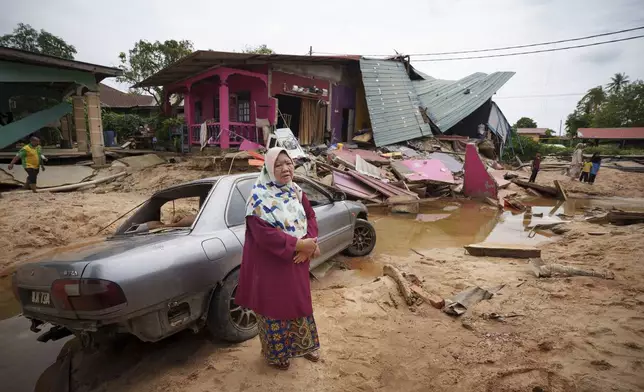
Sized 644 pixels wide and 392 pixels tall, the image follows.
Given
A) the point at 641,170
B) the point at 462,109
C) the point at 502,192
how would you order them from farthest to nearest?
the point at 641,170, the point at 462,109, the point at 502,192

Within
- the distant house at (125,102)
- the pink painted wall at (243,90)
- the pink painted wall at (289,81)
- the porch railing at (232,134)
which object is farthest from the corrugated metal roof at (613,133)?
the distant house at (125,102)

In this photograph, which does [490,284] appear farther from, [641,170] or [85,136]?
[641,170]

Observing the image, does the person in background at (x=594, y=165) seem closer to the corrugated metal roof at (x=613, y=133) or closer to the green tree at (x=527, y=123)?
the corrugated metal roof at (x=613, y=133)

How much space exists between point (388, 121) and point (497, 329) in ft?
42.5

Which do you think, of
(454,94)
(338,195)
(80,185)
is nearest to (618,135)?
(454,94)

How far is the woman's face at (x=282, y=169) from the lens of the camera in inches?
82.7

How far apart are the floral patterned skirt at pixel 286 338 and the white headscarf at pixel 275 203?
2.07 feet

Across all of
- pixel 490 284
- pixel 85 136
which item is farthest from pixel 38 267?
pixel 85 136

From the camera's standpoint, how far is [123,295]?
75.0 inches

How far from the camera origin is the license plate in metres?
2.01

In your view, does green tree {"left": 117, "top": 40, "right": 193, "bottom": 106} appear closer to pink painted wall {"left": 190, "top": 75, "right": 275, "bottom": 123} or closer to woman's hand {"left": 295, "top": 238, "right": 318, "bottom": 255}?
pink painted wall {"left": 190, "top": 75, "right": 275, "bottom": 123}

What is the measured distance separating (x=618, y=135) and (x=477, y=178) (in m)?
40.5

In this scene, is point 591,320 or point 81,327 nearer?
point 81,327

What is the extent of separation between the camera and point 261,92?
12.7m
